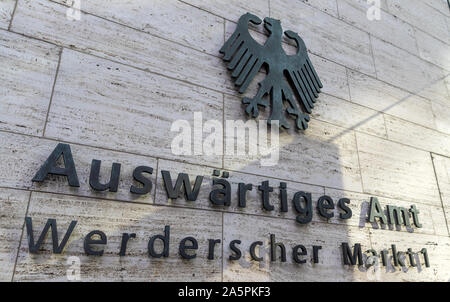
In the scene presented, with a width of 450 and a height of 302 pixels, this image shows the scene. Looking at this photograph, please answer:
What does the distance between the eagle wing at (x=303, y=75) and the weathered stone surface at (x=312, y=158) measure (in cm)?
26

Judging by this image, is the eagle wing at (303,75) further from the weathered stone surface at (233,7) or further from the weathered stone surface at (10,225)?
the weathered stone surface at (10,225)

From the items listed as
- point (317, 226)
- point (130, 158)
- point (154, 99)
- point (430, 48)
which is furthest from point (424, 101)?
point (130, 158)

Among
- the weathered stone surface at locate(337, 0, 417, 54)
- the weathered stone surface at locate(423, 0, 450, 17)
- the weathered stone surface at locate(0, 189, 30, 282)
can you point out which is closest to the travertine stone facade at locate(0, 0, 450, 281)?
the weathered stone surface at locate(0, 189, 30, 282)

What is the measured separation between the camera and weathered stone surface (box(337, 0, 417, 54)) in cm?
451

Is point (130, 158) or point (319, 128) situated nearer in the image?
point (130, 158)

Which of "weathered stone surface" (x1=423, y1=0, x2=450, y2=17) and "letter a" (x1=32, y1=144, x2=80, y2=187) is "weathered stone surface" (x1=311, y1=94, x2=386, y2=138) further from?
"weathered stone surface" (x1=423, y1=0, x2=450, y2=17)

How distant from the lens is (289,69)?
3.47 meters

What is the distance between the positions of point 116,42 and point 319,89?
219 cm

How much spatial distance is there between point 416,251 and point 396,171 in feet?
2.99

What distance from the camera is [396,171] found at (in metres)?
3.87

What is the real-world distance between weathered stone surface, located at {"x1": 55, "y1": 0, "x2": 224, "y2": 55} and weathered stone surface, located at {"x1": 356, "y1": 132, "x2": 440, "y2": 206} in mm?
2024

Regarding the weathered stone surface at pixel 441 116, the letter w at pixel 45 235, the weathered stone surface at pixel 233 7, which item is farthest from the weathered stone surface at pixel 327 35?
the letter w at pixel 45 235
